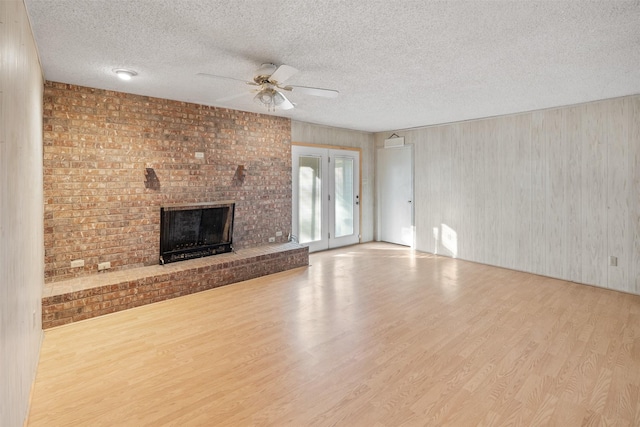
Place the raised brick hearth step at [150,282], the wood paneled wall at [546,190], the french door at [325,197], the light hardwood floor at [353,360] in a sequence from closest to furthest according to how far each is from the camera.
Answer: the light hardwood floor at [353,360] → the raised brick hearth step at [150,282] → the wood paneled wall at [546,190] → the french door at [325,197]

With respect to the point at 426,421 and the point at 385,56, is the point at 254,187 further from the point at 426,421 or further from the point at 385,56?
the point at 426,421

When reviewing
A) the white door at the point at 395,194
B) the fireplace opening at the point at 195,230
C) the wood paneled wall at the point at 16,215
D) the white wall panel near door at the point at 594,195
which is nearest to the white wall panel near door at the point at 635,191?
the white wall panel near door at the point at 594,195

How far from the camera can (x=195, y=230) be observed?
4621mm

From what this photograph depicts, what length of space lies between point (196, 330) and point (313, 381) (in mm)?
1382

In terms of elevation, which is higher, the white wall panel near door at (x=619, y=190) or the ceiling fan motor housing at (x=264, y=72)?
the ceiling fan motor housing at (x=264, y=72)

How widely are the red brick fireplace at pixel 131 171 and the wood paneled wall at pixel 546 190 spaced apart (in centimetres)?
327

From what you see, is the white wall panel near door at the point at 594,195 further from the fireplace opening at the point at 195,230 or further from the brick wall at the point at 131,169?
the fireplace opening at the point at 195,230

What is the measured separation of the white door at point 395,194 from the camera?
6707mm

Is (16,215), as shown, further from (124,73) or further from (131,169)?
(131,169)

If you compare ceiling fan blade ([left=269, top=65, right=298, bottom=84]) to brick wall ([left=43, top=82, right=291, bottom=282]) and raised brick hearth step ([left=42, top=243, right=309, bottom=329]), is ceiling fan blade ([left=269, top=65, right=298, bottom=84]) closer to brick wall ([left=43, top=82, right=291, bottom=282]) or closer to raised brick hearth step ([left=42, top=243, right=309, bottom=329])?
brick wall ([left=43, top=82, right=291, bottom=282])

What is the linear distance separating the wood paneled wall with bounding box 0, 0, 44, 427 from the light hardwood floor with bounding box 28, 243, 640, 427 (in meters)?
Answer: 0.41

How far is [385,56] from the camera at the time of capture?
2.81 m

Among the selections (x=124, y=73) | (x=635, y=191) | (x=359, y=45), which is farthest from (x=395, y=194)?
(x=124, y=73)

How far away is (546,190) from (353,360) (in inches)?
155
